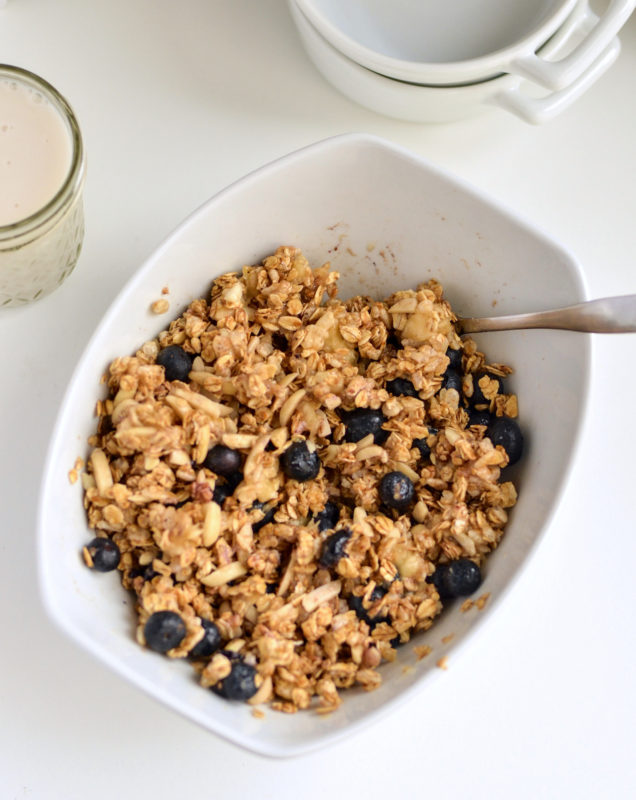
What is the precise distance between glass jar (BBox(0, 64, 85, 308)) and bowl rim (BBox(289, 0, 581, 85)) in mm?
325

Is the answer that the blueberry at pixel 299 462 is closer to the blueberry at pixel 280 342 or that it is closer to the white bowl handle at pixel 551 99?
the blueberry at pixel 280 342

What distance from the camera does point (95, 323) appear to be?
1.26m

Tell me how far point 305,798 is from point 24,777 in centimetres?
35

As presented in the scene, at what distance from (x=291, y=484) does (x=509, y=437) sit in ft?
0.85

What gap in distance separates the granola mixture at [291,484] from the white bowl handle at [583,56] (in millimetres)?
295

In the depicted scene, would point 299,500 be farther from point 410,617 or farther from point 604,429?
point 604,429

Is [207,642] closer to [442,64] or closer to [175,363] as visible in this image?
[175,363]

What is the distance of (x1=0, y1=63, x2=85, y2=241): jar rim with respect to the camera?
1051 mm

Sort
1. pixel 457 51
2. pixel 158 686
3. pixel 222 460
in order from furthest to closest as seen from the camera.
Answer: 1. pixel 457 51
2. pixel 222 460
3. pixel 158 686

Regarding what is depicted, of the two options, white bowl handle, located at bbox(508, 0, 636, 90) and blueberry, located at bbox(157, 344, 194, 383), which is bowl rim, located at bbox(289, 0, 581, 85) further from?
blueberry, located at bbox(157, 344, 194, 383)

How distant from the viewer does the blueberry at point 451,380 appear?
1.13 metres

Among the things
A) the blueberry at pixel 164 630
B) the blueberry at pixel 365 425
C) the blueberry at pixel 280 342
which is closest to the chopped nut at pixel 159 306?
the blueberry at pixel 280 342

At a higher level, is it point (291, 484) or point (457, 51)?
point (457, 51)

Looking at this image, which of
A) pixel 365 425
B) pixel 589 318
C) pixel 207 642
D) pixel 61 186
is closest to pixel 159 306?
pixel 61 186
